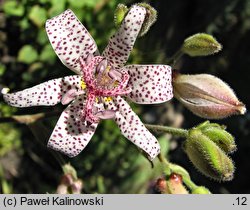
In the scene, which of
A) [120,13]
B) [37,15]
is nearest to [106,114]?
[120,13]

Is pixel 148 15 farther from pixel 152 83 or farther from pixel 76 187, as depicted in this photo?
pixel 76 187

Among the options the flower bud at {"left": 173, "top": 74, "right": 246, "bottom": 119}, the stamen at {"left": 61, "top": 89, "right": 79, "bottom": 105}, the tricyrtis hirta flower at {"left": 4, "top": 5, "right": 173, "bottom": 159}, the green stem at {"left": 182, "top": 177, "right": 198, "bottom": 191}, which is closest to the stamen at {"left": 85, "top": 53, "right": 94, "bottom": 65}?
the tricyrtis hirta flower at {"left": 4, "top": 5, "right": 173, "bottom": 159}

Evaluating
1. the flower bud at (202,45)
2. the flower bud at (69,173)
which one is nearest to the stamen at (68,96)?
the flower bud at (69,173)

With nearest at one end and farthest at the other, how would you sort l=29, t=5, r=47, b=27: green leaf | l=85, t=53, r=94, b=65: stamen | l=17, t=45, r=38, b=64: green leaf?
l=85, t=53, r=94, b=65: stamen < l=29, t=5, r=47, b=27: green leaf < l=17, t=45, r=38, b=64: green leaf

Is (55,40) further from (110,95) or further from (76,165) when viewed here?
(76,165)

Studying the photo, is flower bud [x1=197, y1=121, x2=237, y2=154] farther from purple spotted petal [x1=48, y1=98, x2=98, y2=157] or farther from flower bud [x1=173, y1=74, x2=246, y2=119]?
purple spotted petal [x1=48, y1=98, x2=98, y2=157]

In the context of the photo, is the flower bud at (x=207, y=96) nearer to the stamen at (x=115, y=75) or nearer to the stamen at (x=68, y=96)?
the stamen at (x=115, y=75)

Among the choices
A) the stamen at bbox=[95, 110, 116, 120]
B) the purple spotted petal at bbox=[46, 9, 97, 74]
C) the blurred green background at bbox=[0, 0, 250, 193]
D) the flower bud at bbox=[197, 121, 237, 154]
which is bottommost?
the blurred green background at bbox=[0, 0, 250, 193]
